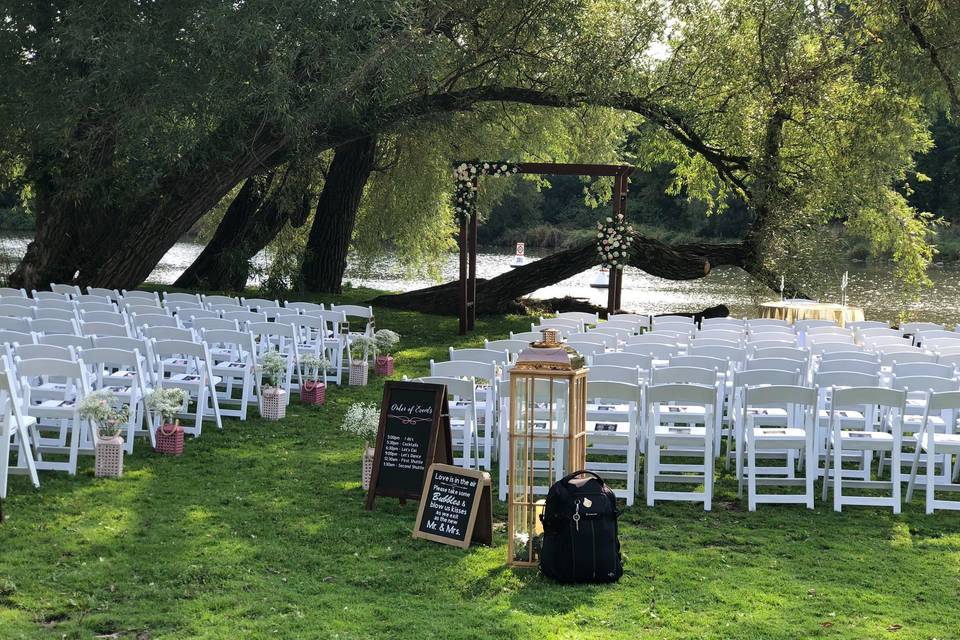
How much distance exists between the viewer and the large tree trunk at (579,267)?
2044 centimetres

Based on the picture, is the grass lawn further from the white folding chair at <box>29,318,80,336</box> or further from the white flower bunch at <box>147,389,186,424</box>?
the white folding chair at <box>29,318,80,336</box>

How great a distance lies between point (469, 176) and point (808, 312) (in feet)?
19.3

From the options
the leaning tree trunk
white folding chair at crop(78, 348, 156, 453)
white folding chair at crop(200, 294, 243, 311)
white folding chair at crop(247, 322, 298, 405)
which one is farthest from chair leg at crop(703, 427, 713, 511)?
the leaning tree trunk

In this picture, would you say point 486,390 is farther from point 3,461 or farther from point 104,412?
point 3,461

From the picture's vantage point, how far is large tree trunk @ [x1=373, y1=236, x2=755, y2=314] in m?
20.4

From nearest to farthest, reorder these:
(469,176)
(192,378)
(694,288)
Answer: (192,378), (469,176), (694,288)

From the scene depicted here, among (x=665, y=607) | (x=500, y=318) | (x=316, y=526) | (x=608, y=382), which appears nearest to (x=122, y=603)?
(x=316, y=526)

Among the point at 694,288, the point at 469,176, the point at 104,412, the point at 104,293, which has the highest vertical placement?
the point at 469,176

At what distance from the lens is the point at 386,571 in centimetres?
593

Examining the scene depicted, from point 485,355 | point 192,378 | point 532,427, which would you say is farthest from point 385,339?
point 532,427

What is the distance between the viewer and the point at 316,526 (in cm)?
679

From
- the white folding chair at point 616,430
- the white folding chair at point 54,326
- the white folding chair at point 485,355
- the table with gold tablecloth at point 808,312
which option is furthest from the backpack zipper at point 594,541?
the table with gold tablecloth at point 808,312

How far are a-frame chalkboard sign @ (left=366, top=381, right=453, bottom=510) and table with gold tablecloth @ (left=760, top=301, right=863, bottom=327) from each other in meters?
10.5

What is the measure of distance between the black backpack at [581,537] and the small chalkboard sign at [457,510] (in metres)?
0.70
